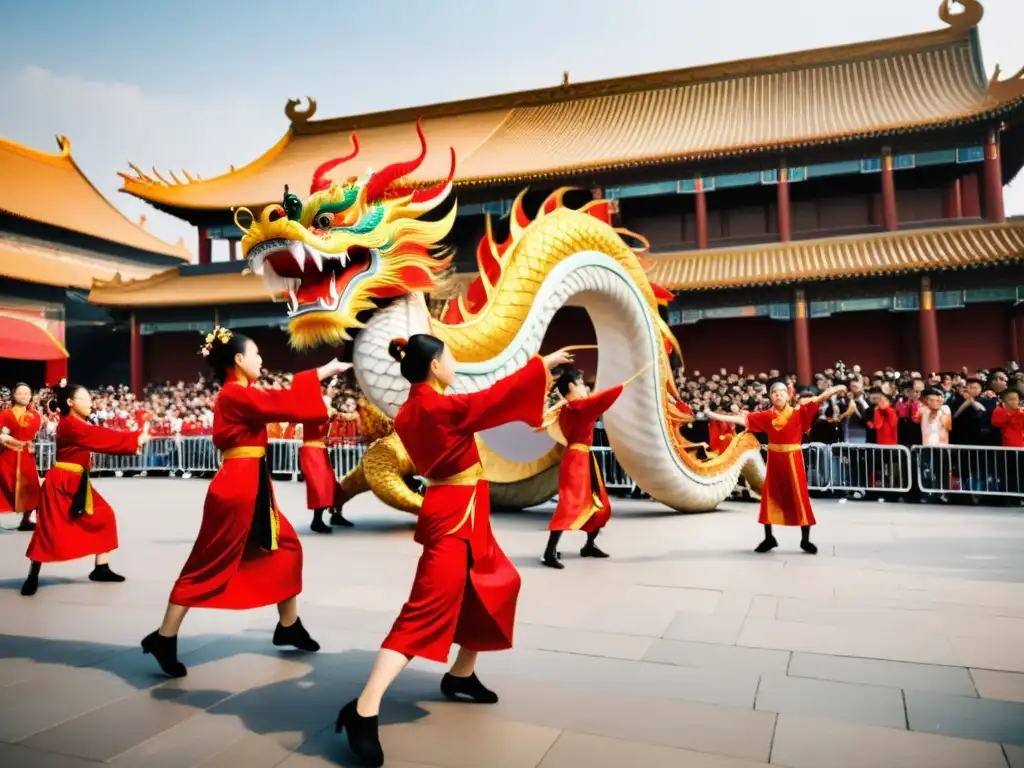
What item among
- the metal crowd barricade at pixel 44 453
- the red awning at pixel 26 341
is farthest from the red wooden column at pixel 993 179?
the red awning at pixel 26 341

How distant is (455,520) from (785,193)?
13.9m

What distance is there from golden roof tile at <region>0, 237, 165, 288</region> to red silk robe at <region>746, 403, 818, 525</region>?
1783 centimetres

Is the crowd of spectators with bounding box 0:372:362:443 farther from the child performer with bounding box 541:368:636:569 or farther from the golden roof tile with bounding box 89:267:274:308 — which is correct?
the child performer with bounding box 541:368:636:569

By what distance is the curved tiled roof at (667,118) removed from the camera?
14.4 meters

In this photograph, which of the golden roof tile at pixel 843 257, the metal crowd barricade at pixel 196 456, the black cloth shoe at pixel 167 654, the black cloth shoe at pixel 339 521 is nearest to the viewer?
the black cloth shoe at pixel 167 654

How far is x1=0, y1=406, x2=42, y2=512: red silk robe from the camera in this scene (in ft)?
21.3

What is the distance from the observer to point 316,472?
254 inches

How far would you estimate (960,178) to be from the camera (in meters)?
15.2

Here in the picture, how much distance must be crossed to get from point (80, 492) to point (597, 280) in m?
4.19

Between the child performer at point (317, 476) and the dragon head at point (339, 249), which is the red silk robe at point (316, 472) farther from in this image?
the dragon head at point (339, 249)

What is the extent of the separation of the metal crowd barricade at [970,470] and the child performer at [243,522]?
7.15 m

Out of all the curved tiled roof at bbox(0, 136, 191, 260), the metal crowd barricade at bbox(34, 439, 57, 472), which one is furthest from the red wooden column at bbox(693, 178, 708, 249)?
the curved tiled roof at bbox(0, 136, 191, 260)

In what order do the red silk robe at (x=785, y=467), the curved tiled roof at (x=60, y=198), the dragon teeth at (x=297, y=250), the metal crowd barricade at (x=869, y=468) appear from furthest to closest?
the curved tiled roof at (x=60, y=198), the metal crowd barricade at (x=869, y=468), the red silk robe at (x=785, y=467), the dragon teeth at (x=297, y=250)

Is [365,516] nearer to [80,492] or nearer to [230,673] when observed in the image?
[80,492]
